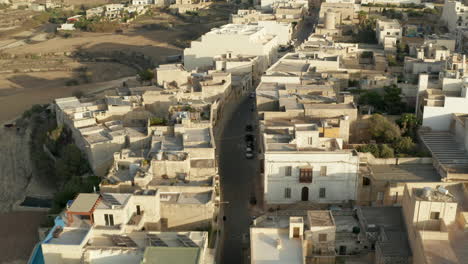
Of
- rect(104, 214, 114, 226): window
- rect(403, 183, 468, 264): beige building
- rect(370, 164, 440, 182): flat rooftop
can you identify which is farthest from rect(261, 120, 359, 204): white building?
rect(104, 214, 114, 226): window

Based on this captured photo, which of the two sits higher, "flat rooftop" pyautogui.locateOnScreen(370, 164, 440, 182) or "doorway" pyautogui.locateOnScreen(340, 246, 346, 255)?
"flat rooftop" pyautogui.locateOnScreen(370, 164, 440, 182)

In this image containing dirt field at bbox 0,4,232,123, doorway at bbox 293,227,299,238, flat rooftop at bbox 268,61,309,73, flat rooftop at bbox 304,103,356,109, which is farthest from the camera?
dirt field at bbox 0,4,232,123

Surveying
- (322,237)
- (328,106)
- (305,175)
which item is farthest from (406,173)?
(322,237)

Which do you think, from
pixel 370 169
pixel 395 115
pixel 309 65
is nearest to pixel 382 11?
pixel 309 65

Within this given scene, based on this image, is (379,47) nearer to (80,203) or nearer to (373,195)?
(373,195)

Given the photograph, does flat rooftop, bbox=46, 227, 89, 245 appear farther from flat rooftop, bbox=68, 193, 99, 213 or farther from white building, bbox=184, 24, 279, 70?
white building, bbox=184, 24, 279, 70

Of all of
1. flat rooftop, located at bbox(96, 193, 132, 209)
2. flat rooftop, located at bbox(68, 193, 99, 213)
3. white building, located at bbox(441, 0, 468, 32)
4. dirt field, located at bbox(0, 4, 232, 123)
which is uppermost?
white building, located at bbox(441, 0, 468, 32)
